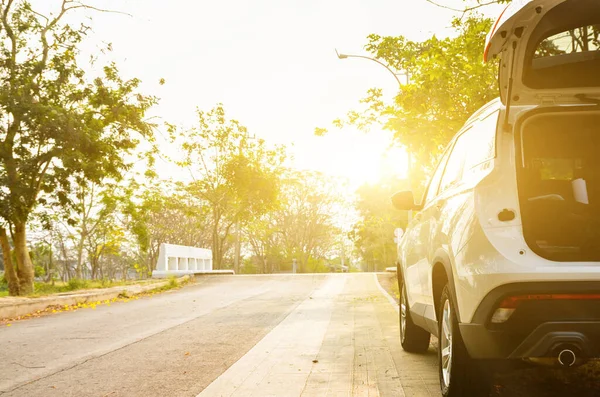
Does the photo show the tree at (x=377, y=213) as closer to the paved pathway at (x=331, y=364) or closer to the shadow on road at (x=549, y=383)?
the paved pathway at (x=331, y=364)

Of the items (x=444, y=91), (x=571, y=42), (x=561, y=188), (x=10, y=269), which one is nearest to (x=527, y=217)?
(x=561, y=188)

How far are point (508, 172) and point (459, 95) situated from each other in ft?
24.5

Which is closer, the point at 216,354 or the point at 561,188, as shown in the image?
the point at 561,188

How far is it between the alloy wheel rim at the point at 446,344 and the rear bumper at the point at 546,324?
2.29ft

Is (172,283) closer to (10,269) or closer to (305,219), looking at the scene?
(10,269)

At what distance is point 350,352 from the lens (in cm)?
713

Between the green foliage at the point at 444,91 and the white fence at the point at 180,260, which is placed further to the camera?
the white fence at the point at 180,260

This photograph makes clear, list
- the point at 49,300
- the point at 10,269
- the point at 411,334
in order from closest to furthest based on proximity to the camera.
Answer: the point at 411,334
the point at 49,300
the point at 10,269

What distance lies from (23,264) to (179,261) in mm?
6829

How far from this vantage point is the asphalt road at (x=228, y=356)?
5.34 m

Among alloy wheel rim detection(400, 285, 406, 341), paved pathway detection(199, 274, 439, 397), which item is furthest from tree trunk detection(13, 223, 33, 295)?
alloy wheel rim detection(400, 285, 406, 341)

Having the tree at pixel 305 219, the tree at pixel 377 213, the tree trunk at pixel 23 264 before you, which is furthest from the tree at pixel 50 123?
the tree at pixel 377 213

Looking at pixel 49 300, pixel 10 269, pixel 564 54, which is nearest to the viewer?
pixel 564 54

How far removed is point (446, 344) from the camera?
4645 millimetres
